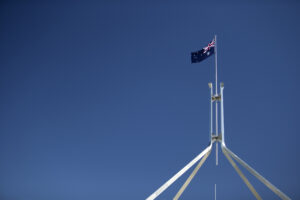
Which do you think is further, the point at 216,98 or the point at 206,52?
the point at 206,52

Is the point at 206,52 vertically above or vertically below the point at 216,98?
above

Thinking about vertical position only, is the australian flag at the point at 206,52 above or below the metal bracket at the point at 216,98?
above

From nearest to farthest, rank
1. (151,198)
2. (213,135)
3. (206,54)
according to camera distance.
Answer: (151,198) → (213,135) → (206,54)

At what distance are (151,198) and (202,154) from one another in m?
4.94

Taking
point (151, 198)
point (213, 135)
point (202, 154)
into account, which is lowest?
point (151, 198)

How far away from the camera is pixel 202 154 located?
18969mm

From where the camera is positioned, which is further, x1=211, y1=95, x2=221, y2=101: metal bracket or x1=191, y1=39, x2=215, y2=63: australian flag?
x1=191, y1=39, x2=215, y2=63: australian flag

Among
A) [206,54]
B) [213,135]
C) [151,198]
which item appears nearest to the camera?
[151,198]

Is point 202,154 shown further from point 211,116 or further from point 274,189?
point 274,189

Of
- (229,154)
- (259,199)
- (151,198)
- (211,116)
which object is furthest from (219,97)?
(151,198)

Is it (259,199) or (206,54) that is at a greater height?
(206,54)

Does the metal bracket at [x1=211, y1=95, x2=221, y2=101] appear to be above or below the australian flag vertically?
below

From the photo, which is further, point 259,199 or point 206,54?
point 206,54

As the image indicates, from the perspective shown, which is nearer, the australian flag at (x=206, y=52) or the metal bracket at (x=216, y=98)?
the metal bracket at (x=216, y=98)
